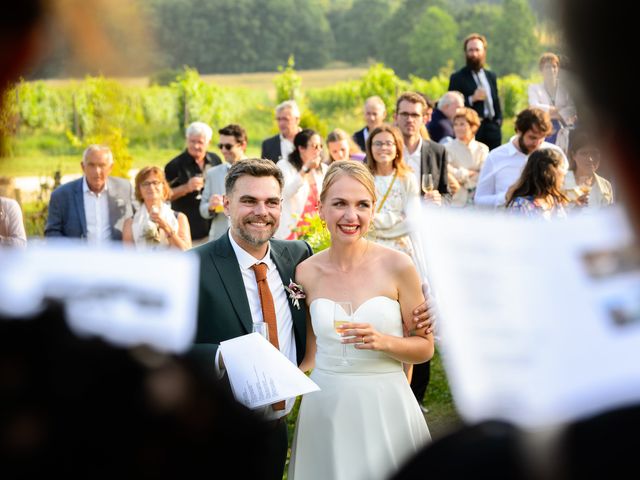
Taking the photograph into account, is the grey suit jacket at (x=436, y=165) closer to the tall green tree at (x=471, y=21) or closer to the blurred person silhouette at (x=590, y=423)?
the blurred person silhouette at (x=590, y=423)

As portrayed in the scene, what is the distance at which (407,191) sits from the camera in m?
7.59

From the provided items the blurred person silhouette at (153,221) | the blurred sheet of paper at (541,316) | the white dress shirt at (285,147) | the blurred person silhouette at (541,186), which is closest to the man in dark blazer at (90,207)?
the blurred person silhouette at (153,221)

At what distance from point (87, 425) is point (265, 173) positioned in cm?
433

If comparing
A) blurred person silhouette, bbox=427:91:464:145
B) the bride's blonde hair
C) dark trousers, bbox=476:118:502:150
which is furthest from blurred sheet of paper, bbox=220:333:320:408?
dark trousers, bbox=476:118:502:150

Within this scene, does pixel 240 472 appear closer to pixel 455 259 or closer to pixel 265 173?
pixel 455 259

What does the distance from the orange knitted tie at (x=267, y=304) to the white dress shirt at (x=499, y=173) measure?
381 cm

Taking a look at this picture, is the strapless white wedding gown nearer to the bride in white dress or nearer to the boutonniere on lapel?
the bride in white dress

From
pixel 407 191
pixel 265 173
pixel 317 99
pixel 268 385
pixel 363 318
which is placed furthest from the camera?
pixel 317 99

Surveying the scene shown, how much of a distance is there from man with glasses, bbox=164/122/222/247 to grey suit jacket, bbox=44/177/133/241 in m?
1.52

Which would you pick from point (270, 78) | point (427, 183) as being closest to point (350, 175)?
point (427, 183)

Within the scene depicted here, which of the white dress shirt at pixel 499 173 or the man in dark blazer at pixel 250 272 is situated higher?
the white dress shirt at pixel 499 173

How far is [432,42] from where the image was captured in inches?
1649

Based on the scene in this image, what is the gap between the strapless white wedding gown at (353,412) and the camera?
4582 mm

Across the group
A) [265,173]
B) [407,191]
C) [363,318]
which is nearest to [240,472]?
[363,318]
